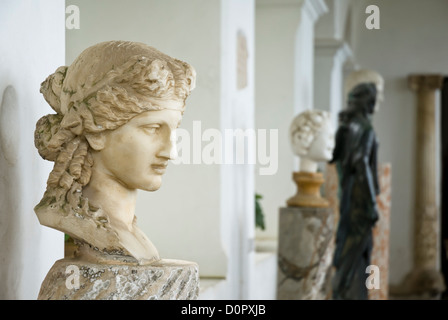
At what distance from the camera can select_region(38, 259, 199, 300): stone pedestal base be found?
284 centimetres

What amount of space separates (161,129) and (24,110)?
0.65m

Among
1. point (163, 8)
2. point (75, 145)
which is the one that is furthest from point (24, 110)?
point (163, 8)

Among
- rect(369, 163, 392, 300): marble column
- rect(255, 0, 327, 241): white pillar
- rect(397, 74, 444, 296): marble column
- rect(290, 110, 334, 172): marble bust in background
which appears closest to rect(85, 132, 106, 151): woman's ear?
rect(290, 110, 334, 172): marble bust in background

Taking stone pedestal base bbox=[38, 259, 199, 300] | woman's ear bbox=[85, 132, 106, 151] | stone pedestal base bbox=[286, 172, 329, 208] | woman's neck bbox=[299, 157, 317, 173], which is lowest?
stone pedestal base bbox=[38, 259, 199, 300]

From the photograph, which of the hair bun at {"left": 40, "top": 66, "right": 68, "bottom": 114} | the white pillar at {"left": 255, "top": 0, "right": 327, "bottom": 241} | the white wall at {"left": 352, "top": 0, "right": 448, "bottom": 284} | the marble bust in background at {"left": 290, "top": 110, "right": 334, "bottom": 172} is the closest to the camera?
the hair bun at {"left": 40, "top": 66, "right": 68, "bottom": 114}

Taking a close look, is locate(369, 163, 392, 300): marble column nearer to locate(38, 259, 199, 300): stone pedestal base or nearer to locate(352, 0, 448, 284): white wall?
locate(352, 0, 448, 284): white wall

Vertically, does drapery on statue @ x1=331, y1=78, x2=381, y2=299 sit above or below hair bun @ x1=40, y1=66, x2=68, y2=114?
below

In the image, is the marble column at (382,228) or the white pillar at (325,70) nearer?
the marble column at (382,228)

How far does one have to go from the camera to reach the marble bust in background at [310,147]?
723 cm

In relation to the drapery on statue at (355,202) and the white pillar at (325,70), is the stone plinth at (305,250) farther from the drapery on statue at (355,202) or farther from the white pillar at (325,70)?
the white pillar at (325,70)

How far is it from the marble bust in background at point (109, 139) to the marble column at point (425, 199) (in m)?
9.91

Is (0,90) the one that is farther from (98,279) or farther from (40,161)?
(98,279)

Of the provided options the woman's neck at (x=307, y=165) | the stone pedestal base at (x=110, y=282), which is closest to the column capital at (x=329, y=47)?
the woman's neck at (x=307, y=165)

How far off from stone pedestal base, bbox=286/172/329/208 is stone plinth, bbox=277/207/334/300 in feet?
0.32
